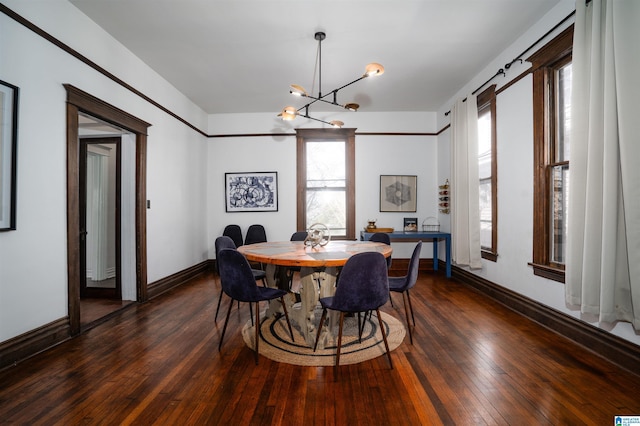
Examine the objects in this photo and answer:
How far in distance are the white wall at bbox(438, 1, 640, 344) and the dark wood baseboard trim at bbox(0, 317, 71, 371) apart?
14.5 ft

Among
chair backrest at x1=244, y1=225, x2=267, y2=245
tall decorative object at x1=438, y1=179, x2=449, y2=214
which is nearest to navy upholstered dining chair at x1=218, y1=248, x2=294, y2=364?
chair backrest at x1=244, y1=225, x2=267, y2=245

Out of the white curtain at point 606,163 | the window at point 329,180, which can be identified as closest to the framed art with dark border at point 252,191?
the window at point 329,180

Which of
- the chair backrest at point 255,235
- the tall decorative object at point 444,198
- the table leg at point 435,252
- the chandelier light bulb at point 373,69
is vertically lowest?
the table leg at point 435,252

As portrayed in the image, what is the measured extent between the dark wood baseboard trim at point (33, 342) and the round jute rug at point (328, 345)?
1.52 meters

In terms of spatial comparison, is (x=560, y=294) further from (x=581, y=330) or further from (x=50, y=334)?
(x=50, y=334)

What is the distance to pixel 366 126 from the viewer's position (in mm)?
5520

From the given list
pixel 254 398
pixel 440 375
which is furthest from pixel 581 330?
pixel 254 398

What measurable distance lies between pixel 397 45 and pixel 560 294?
10.0 ft

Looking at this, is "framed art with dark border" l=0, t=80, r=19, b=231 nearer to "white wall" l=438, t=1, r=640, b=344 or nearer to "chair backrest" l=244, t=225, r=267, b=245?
"chair backrest" l=244, t=225, r=267, b=245

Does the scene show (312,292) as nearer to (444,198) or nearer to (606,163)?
(606,163)

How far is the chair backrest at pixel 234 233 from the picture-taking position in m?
5.16

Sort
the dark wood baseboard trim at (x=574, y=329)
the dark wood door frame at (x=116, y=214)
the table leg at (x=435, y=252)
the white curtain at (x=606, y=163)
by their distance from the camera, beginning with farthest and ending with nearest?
the table leg at (x=435, y=252) < the dark wood door frame at (x=116, y=214) < the dark wood baseboard trim at (x=574, y=329) < the white curtain at (x=606, y=163)

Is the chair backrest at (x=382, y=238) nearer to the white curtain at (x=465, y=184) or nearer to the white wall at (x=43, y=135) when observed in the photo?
the white curtain at (x=465, y=184)

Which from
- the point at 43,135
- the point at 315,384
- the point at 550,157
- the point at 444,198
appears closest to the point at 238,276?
the point at 315,384
